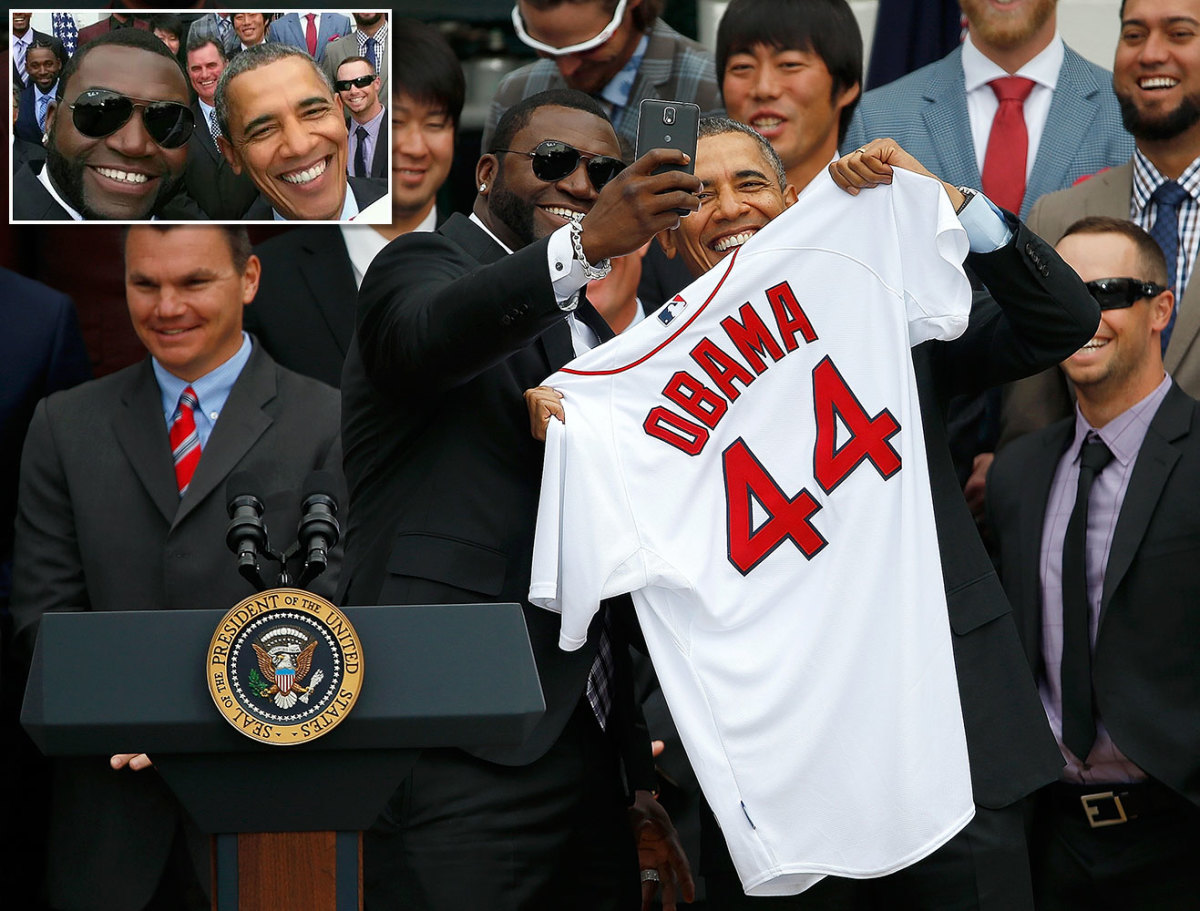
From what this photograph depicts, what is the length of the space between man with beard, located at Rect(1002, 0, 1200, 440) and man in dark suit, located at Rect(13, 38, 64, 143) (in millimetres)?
2722

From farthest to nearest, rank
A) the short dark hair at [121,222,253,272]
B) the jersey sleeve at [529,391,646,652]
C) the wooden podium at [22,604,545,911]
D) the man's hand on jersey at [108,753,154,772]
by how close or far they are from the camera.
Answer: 1. the short dark hair at [121,222,253,272]
2. the man's hand on jersey at [108,753,154,772]
3. the jersey sleeve at [529,391,646,652]
4. the wooden podium at [22,604,545,911]

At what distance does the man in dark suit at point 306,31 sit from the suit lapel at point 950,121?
1.70 meters

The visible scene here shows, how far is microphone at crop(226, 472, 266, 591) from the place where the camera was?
2402mm

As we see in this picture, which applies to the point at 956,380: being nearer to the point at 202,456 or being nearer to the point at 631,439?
the point at 631,439

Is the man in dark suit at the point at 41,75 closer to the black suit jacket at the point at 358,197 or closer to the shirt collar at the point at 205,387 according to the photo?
the black suit jacket at the point at 358,197

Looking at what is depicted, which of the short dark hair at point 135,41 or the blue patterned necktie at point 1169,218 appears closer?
the blue patterned necktie at point 1169,218

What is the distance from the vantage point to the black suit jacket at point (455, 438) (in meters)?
2.85

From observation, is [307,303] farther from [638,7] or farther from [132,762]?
[132,762]

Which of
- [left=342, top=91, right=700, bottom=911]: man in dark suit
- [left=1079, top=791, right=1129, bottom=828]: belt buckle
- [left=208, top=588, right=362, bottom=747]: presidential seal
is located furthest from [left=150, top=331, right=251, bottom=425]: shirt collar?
[left=1079, top=791, right=1129, bottom=828]: belt buckle

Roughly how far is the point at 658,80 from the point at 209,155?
51.2 inches

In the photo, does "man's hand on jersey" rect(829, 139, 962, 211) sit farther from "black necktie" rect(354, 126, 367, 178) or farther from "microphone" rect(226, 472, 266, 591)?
"black necktie" rect(354, 126, 367, 178)

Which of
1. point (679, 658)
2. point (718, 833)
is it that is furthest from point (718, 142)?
point (718, 833)

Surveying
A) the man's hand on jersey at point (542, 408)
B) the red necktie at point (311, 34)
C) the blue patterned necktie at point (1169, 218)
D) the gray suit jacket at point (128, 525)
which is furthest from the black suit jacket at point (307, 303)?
the blue patterned necktie at point (1169, 218)

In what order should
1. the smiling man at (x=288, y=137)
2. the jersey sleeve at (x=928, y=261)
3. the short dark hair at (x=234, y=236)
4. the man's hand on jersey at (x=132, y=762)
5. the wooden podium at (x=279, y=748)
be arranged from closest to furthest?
the wooden podium at (x=279, y=748) < the jersey sleeve at (x=928, y=261) < the man's hand on jersey at (x=132, y=762) < the short dark hair at (x=234, y=236) < the smiling man at (x=288, y=137)
